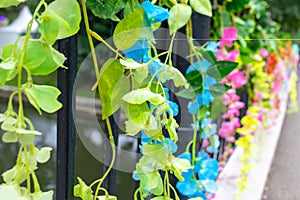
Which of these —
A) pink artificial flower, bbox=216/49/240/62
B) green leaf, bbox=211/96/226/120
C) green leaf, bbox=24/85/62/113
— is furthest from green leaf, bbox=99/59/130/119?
Result: pink artificial flower, bbox=216/49/240/62

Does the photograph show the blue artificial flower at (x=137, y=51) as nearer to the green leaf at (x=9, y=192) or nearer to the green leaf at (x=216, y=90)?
the green leaf at (x=9, y=192)

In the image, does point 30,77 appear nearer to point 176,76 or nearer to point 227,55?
point 176,76

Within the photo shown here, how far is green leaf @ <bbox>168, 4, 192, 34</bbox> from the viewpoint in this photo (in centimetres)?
61

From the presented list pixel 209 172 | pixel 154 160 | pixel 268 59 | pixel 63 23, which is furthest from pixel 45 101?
pixel 268 59

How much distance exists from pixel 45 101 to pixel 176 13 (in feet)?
1.06

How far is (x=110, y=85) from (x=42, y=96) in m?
0.13

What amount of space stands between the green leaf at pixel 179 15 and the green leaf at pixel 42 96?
299 mm

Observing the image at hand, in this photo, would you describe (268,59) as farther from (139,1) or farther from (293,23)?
(293,23)

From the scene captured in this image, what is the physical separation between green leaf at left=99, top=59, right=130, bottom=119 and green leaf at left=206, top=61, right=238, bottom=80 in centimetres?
38

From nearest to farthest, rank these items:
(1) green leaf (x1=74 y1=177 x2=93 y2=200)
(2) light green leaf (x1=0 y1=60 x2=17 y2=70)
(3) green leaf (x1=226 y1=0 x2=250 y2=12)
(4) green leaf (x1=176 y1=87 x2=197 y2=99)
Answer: (2) light green leaf (x1=0 y1=60 x2=17 y2=70) → (1) green leaf (x1=74 y1=177 x2=93 y2=200) → (4) green leaf (x1=176 y1=87 x2=197 y2=99) → (3) green leaf (x1=226 y1=0 x2=250 y2=12)

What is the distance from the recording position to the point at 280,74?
2941mm

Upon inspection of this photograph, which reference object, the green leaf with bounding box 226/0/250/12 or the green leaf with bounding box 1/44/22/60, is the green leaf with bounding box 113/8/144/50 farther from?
the green leaf with bounding box 226/0/250/12

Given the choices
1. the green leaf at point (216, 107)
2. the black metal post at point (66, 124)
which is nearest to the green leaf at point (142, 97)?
the black metal post at point (66, 124)

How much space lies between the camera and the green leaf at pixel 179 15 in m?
0.61
